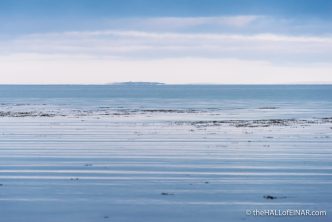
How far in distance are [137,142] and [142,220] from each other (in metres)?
16.5

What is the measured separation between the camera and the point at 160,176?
715 inches

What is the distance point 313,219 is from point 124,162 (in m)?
9.63

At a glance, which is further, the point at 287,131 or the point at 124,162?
the point at 287,131

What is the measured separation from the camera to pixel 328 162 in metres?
21.6

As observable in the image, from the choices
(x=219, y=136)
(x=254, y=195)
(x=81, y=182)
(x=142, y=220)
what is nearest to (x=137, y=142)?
(x=219, y=136)

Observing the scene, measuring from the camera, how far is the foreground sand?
44.4 feet

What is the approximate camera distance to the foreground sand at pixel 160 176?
1353cm

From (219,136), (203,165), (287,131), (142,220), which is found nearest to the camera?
(142,220)

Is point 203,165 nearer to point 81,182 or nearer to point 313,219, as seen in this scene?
point 81,182

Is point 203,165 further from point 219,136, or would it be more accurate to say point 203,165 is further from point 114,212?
point 219,136

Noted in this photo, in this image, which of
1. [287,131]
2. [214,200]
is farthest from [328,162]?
[287,131]

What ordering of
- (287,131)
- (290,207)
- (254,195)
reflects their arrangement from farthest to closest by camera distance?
1. (287,131)
2. (254,195)
3. (290,207)

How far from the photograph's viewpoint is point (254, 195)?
15.1 meters

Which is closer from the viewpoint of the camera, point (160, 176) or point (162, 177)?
point (162, 177)
